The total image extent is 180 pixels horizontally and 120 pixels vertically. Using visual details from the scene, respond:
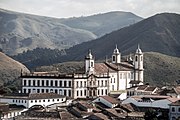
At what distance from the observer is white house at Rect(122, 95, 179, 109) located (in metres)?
76.2

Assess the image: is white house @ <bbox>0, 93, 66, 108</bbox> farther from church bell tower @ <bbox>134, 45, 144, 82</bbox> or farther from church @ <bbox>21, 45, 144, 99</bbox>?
church bell tower @ <bbox>134, 45, 144, 82</bbox>

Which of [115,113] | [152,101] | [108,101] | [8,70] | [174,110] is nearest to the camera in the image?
[174,110]

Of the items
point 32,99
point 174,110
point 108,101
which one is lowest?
point 174,110

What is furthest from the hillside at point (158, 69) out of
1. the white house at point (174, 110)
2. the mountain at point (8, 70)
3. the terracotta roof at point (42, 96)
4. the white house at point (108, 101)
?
the white house at point (174, 110)

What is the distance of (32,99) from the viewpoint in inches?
3167

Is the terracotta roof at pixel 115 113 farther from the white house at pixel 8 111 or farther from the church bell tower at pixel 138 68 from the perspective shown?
the church bell tower at pixel 138 68

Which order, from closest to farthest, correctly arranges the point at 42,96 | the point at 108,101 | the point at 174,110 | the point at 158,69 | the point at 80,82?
the point at 174,110
the point at 108,101
the point at 42,96
the point at 80,82
the point at 158,69

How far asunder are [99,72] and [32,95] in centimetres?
1760

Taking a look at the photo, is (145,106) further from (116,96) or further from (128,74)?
(128,74)

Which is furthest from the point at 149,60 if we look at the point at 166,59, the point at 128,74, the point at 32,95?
the point at 32,95

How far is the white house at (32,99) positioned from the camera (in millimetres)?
80438

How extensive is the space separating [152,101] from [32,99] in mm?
16603

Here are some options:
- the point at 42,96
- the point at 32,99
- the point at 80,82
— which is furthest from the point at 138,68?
the point at 32,99

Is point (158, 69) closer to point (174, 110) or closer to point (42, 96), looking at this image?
point (42, 96)
